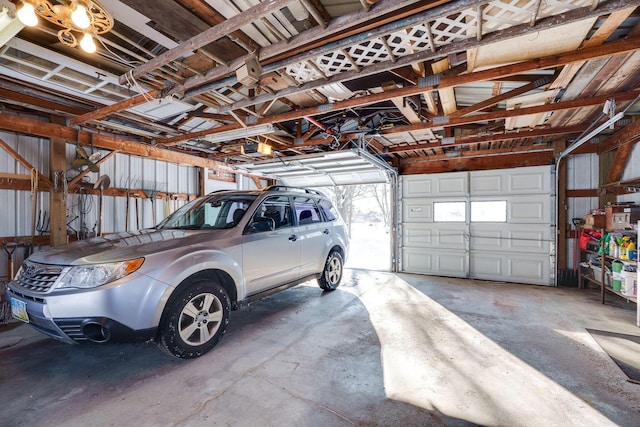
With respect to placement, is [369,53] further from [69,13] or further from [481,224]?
[481,224]

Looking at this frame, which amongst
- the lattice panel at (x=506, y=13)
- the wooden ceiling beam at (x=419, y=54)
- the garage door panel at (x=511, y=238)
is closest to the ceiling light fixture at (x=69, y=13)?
the wooden ceiling beam at (x=419, y=54)

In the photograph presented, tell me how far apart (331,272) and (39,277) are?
3.66 meters

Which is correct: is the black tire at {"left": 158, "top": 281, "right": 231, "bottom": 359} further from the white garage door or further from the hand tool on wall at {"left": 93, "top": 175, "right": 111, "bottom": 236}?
the white garage door

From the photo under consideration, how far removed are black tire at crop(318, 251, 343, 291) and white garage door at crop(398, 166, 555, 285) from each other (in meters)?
2.64

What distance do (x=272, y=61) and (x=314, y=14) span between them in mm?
747

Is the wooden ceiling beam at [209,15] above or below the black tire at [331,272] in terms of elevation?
above

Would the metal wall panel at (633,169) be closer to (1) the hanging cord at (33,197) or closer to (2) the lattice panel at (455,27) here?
(2) the lattice panel at (455,27)

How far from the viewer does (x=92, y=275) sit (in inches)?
88.5

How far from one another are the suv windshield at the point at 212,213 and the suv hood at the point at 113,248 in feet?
1.23

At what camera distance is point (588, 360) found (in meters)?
2.67

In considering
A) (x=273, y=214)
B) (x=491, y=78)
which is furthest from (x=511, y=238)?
(x=273, y=214)

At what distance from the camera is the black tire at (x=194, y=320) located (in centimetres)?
249

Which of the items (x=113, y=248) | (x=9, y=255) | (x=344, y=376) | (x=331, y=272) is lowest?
(x=344, y=376)

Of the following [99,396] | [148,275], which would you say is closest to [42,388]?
[99,396]
